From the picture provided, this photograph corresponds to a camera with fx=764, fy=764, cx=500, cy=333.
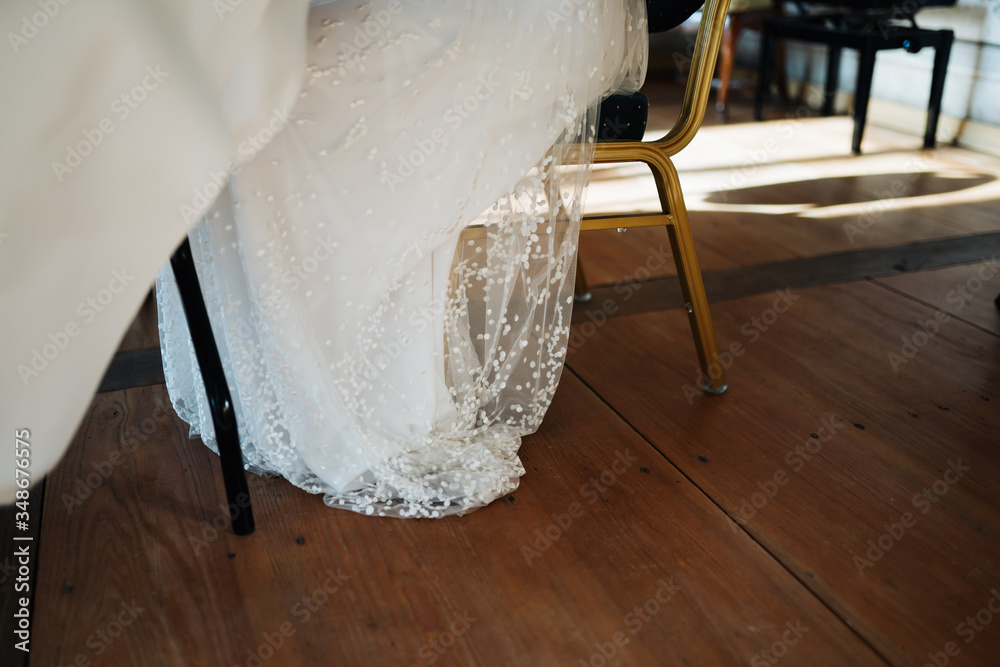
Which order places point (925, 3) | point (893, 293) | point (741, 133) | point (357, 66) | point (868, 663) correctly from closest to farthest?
point (868, 663), point (357, 66), point (893, 293), point (925, 3), point (741, 133)

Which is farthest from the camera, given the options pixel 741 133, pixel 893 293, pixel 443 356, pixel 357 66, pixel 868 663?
pixel 741 133

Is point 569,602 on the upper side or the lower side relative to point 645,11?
lower

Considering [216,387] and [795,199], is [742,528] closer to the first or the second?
[216,387]

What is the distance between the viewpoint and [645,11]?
1227mm

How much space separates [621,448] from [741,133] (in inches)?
106

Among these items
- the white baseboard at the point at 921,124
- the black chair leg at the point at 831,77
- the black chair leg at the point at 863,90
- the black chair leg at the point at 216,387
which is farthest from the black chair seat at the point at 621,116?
the black chair leg at the point at 831,77

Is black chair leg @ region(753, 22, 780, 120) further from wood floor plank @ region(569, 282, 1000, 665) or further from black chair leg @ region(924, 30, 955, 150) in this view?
wood floor plank @ region(569, 282, 1000, 665)

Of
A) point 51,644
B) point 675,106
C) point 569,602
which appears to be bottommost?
point 675,106

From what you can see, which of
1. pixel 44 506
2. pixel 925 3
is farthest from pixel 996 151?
pixel 44 506

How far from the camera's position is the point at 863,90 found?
3121mm

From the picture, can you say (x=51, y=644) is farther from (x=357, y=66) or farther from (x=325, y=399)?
(x=357, y=66)

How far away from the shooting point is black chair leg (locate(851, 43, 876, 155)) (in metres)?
3.07

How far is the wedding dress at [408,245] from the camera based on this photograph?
3.47 ft

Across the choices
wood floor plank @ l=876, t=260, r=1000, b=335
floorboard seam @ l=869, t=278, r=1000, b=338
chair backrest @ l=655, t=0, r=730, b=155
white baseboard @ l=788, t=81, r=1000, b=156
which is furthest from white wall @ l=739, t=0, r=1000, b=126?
chair backrest @ l=655, t=0, r=730, b=155
